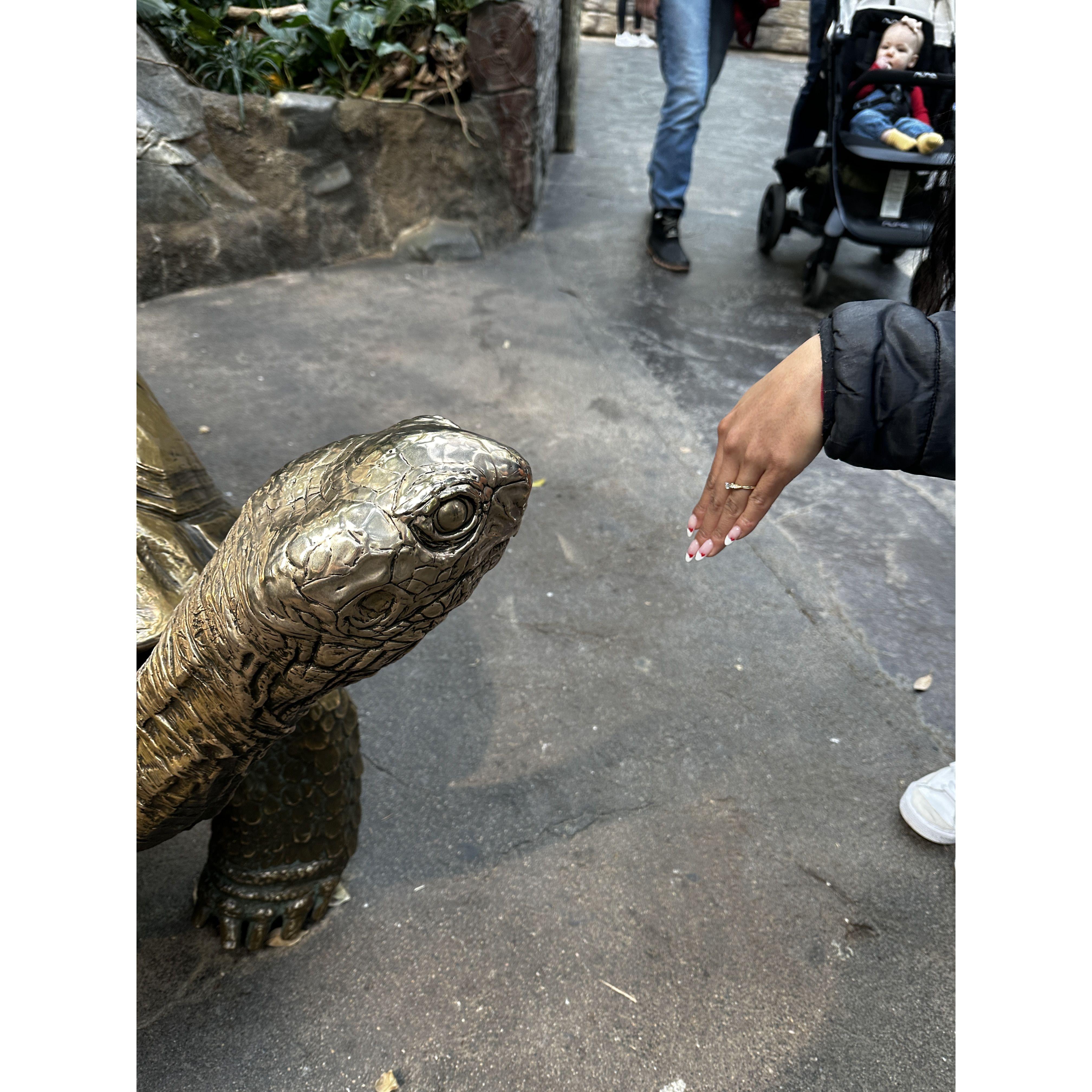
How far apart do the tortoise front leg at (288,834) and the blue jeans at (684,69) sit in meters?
→ 3.47

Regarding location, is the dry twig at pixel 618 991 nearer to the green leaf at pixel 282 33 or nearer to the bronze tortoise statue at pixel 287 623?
the bronze tortoise statue at pixel 287 623

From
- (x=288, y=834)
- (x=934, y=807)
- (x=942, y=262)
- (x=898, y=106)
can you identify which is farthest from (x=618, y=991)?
(x=898, y=106)

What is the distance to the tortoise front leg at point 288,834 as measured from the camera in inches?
52.7

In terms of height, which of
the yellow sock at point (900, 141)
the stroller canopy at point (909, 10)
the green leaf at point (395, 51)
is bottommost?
the yellow sock at point (900, 141)

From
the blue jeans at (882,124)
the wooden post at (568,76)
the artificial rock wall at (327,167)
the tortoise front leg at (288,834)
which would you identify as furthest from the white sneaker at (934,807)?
the wooden post at (568,76)

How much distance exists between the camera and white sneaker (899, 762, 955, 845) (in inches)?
65.6

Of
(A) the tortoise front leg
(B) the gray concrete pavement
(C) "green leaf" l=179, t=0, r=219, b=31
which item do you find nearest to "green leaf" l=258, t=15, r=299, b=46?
(C) "green leaf" l=179, t=0, r=219, b=31

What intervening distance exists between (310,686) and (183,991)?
0.73m

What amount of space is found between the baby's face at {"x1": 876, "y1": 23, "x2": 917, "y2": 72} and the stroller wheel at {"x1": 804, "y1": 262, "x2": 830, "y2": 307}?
0.80 metres

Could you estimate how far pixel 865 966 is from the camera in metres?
1.47

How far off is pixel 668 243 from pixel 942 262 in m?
3.02

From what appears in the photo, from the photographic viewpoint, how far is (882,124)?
3549 mm
